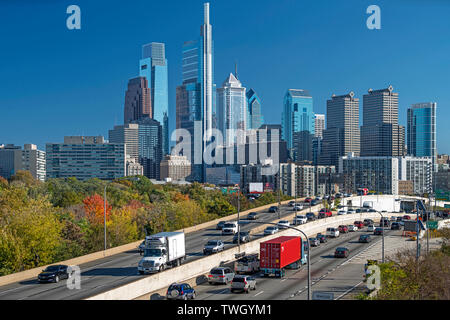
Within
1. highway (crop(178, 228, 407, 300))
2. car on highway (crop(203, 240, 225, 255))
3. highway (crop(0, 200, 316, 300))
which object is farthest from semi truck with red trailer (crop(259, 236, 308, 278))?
highway (crop(0, 200, 316, 300))

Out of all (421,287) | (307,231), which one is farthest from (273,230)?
(421,287)

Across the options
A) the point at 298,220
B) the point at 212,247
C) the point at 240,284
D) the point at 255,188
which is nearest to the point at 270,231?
the point at 298,220

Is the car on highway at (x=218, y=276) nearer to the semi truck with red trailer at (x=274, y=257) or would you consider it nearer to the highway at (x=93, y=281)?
the highway at (x=93, y=281)

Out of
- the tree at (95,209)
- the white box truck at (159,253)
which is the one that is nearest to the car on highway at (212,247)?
the white box truck at (159,253)

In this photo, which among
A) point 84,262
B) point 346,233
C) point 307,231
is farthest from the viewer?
point 346,233

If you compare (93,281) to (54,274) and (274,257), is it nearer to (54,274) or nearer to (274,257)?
(54,274)
